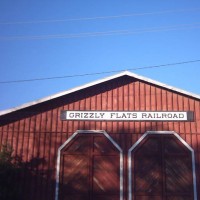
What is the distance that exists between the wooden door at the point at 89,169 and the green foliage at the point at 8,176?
1988 mm

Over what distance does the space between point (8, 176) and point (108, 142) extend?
4.62 m

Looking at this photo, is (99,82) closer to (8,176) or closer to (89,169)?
(89,169)

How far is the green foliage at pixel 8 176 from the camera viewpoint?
12.2 meters

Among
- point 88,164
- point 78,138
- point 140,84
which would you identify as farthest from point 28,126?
point 140,84

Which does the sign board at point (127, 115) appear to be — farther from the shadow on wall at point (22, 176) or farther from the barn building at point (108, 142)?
the shadow on wall at point (22, 176)

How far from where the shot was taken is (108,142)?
14008mm

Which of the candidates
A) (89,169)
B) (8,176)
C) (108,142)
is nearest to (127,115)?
(108,142)

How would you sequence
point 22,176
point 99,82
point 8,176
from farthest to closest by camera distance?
point 99,82 → point 22,176 → point 8,176

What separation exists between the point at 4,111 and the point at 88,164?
15.1ft

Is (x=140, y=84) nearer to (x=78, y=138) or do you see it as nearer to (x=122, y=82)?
Answer: (x=122, y=82)

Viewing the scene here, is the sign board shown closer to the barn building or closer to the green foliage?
the barn building

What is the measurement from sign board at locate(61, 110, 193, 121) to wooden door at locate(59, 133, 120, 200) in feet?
2.79

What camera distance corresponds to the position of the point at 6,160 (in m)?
12.9

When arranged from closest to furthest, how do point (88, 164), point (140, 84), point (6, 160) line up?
point (6, 160) < point (88, 164) < point (140, 84)
